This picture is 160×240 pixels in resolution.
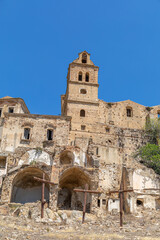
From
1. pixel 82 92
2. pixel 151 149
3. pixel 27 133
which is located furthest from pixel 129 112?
pixel 27 133

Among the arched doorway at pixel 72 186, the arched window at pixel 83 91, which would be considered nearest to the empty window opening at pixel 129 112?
the arched window at pixel 83 91

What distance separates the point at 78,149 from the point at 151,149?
11376 mm

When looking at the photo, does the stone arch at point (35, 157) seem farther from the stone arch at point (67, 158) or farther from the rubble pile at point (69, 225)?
the rubble pile at point (69, 225)

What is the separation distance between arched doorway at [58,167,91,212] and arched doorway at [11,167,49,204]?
1.91 m

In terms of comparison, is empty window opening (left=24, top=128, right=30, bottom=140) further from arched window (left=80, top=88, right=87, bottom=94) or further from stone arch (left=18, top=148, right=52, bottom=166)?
arched window (left=80, top=88, right=87, bottom=94)

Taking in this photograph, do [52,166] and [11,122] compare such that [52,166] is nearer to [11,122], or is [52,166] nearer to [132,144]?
[11,122]

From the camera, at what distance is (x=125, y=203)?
3106 centimetres

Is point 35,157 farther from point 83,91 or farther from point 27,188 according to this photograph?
point 83,91

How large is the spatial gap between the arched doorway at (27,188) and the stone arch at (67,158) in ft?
10.4

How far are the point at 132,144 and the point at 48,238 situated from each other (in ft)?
91.4

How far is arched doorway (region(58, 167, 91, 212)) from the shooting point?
30413 mm

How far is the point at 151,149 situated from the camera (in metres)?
38.9

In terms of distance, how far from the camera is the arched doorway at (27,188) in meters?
31.0

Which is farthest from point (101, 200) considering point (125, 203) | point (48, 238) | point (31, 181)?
point (48, 238)
